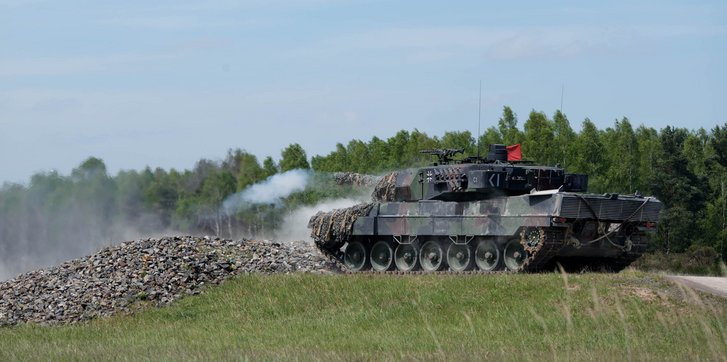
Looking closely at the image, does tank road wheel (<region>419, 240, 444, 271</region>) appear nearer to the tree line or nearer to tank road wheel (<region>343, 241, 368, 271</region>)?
tank road wheel (<region>343, 241, 368, 271</region>)

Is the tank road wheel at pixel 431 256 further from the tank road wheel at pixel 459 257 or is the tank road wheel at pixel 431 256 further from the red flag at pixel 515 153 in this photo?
the red flag at pixel 515 153

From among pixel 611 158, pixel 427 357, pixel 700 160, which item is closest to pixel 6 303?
pixel 427 357

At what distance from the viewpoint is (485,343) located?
20.2 m

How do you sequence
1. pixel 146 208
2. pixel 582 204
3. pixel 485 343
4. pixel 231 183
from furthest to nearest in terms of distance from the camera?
pixel 231 183
pixel 146 208
pixel 582 204
pixel 485 343

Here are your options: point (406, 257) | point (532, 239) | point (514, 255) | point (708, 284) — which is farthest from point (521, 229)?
point (406, 257)

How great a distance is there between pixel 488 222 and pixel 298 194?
42.7 feet

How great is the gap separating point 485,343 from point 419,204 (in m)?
12.6

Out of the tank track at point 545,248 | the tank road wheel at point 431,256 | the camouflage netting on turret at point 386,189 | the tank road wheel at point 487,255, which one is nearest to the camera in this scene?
the tank track at point 545,248

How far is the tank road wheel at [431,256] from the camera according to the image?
32.4 meters

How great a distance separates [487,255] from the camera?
31.1 meters

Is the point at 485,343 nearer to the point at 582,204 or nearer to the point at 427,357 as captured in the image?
the point at 427,357

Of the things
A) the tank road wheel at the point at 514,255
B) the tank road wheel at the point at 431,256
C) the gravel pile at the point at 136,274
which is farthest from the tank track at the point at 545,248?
the gravel pile at the point at 136,274

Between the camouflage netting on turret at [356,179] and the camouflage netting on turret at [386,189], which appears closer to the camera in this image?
the camouflage netting on turret at [386,189]

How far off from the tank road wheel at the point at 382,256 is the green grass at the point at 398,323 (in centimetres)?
418
